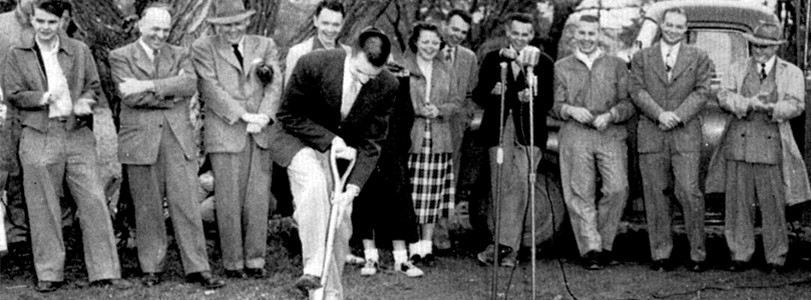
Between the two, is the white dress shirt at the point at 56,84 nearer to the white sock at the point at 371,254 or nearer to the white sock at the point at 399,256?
the white sock at the point at 371,254

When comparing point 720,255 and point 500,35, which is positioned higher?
point 500,35

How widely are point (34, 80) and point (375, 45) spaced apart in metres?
2.46

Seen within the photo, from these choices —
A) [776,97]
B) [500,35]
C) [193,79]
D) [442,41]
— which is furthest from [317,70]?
[500,35]

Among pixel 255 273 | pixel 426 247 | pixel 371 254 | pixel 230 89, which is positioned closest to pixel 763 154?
pixel 426 247

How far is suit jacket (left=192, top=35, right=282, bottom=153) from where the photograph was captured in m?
8.55

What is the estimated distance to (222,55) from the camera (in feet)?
28.4

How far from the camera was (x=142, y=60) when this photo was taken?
8383 mm

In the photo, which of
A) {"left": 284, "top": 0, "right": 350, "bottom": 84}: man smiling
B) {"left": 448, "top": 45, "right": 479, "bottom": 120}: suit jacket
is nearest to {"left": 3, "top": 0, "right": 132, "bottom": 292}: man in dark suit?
{"left": 284, "top": 0, "right": 350, "bottom": 84}: man smiling

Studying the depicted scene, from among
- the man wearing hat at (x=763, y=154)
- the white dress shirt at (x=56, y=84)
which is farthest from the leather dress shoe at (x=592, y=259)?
the white dress shirt at (x=56, y=84)

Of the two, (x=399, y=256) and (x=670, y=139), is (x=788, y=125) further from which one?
(x=399, y=256)

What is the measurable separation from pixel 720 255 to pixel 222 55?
13.5 feet

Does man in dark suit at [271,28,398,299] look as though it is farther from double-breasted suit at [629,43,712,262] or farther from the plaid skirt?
double-breasted suit at [629,43,712,262]

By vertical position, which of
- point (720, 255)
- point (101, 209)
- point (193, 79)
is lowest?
point (720, 255)

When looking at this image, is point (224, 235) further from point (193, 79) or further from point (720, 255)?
point (720, 255)
